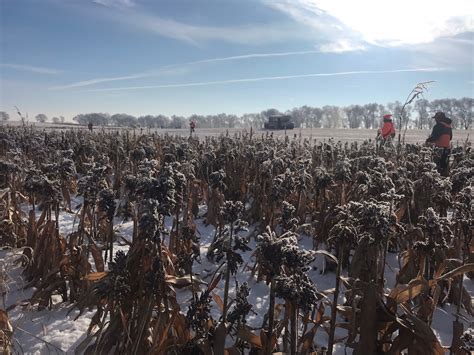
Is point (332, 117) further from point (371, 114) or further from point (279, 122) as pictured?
point (279, 122)

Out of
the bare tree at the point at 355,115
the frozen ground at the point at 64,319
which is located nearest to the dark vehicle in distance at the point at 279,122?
the frozen ground at the point at 64,319

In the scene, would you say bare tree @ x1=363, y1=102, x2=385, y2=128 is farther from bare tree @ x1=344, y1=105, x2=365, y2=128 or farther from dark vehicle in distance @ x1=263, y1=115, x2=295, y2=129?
dark vehicle in distance @ x1=263, y1=115, x2=295, y2=129

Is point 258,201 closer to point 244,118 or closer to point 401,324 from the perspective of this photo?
point 401,324

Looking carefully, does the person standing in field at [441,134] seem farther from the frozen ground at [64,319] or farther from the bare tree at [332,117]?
the bare tree at [332,117]

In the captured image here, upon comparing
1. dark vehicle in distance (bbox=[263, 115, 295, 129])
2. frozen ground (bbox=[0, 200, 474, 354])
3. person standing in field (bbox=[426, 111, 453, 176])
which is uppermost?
dark vehicle in distance (bbox=[263, 115, 295, 129])

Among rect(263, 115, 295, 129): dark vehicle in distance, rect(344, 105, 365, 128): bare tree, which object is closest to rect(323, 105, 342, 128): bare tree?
rect(344, 105, 365, 128): bare tree

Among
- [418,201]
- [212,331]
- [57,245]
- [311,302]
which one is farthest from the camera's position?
[418,201]

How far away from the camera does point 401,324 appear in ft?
7.20

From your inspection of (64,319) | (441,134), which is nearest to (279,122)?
(441,134)

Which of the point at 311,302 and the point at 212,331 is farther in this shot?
the point at 212,331

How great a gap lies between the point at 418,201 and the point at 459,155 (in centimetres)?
545

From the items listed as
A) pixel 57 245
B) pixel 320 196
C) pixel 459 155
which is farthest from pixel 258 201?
pixel 459 155

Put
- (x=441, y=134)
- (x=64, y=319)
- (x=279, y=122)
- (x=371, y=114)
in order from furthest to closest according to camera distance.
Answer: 1. (x=371, y=114)
2. (x=279, y=122)
3. (x=441, y=134)
4. (x=64, y=319)

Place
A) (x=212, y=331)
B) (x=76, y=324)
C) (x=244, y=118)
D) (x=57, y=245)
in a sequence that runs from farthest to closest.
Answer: (x=244, y=118) < (x=57, y=245) < (x=76, y=324) < (x=212, y=331)
